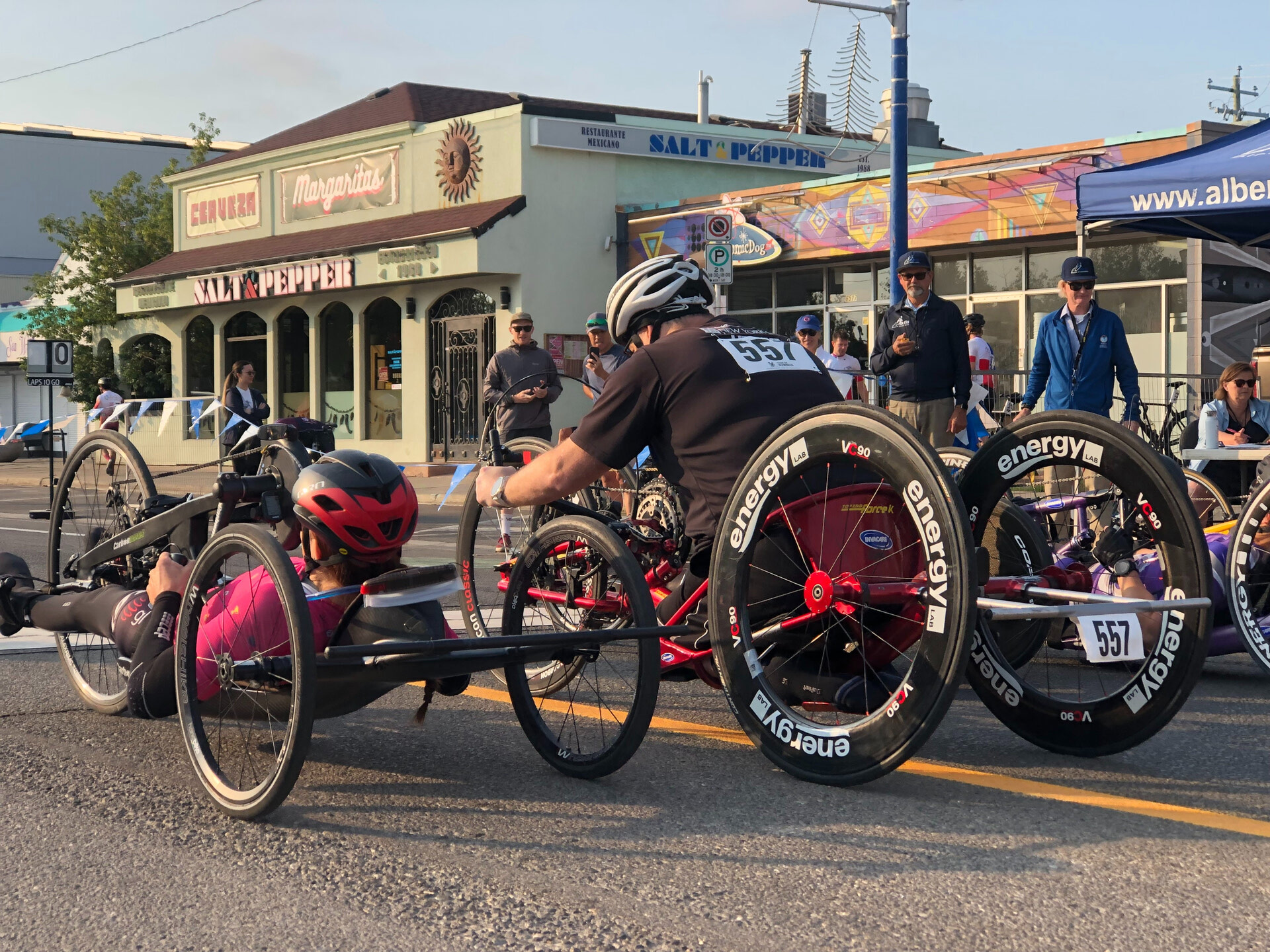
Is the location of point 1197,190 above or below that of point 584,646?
above

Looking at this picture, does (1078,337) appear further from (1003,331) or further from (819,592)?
(1003,331)

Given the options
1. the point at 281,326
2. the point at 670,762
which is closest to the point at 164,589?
the point at 670,762

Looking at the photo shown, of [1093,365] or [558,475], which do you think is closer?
[558,475]

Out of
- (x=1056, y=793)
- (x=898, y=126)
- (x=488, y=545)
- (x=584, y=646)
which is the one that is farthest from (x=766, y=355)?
(x=898, y=126)

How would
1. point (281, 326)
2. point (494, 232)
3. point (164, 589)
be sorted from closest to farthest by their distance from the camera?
point (164, 589), point (494, 232), point (281, 326)

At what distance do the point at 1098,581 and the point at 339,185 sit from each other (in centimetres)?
2613

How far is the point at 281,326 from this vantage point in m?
31.7

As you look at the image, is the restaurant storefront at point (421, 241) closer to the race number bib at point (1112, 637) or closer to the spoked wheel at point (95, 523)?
the spoked wheel at point (95, 523)

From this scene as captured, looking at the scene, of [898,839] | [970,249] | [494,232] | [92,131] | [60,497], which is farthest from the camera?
[92,131]

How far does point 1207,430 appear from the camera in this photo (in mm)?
8062

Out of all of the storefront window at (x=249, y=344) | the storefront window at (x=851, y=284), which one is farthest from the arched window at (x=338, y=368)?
the storefront window at (x=851, y=284)

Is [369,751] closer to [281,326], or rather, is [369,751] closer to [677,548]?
[677,548]

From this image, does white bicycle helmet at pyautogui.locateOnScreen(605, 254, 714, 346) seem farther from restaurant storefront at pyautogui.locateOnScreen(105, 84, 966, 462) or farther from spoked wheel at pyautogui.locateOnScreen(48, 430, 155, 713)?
restaurant storefront at pyautogui.locateOnScreen(105, 84, 966, 462)

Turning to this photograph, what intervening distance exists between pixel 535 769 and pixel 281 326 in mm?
28386
